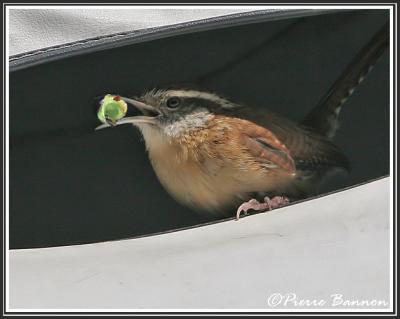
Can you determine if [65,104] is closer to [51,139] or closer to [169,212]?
[51,139]

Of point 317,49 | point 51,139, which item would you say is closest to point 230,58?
point 317,49

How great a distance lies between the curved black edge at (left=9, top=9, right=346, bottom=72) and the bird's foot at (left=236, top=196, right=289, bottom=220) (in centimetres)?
22

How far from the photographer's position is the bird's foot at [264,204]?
3.51 ft

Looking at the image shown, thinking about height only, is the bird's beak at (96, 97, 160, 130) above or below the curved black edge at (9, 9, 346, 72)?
below

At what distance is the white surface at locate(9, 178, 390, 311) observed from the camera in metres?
1.07

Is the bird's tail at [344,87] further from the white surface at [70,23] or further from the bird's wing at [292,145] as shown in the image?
the white surface at [70,23]

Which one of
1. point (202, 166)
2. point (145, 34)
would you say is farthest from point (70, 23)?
point (202, 166)

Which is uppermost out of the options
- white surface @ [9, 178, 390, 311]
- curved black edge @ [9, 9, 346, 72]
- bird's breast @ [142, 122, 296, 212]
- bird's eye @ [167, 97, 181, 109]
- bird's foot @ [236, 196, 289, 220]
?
curved black edge @ [9, 9, 346, 72]

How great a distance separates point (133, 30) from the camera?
1.07 m

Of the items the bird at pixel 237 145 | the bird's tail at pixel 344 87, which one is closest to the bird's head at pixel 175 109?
the bird at pixel 237 145

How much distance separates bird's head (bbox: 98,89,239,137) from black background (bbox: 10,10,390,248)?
11mm

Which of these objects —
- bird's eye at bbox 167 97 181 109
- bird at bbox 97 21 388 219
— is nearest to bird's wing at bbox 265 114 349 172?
bird at bbox 97 21 388 219

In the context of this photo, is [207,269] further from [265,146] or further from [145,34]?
[145,34]

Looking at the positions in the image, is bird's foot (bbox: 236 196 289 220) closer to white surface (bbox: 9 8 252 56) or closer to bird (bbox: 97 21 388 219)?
bird (bbox: 97 21 388 219)
